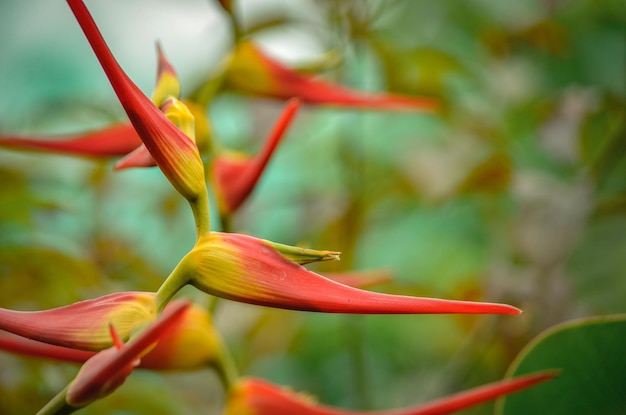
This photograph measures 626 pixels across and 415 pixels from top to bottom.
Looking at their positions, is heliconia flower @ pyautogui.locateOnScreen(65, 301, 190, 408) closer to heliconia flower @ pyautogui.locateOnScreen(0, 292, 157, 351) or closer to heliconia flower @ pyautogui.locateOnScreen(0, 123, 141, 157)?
heliconia flower @ pyautogui.locateOnScreen(0, 292, 157, 351)

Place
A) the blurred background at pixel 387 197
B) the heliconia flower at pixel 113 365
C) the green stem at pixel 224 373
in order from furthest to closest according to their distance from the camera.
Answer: the blurred background at pixel 387 197
the green stem at pixel 224 373
the heliconia flower at pixel 113 365

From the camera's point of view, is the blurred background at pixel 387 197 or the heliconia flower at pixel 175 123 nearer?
the heliconia flower at pixel 175 123

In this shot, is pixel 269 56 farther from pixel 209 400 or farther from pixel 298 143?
pixel 298 143

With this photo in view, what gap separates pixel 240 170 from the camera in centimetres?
30

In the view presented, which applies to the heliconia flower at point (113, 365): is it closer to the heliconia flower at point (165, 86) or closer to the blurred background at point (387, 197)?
the heliconia flower at point (165, 86)

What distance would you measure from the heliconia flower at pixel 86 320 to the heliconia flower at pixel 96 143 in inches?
4.2

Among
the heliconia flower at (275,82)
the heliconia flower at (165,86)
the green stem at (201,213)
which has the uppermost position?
the heliconia flower at (165,86)

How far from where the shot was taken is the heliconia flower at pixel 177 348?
232mm

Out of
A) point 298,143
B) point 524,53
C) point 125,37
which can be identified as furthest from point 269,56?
point 125,37

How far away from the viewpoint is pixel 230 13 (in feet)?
1.12

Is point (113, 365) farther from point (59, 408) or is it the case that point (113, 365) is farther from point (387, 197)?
point (387, 197)

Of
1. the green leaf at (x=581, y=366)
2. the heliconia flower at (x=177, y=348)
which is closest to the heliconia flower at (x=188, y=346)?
the heliconia flower at (x=177, y=348)

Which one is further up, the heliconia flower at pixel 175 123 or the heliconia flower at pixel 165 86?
the heliconia flower at pixel 165 86

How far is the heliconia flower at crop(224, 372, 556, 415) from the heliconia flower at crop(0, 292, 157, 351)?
94 millimetres
